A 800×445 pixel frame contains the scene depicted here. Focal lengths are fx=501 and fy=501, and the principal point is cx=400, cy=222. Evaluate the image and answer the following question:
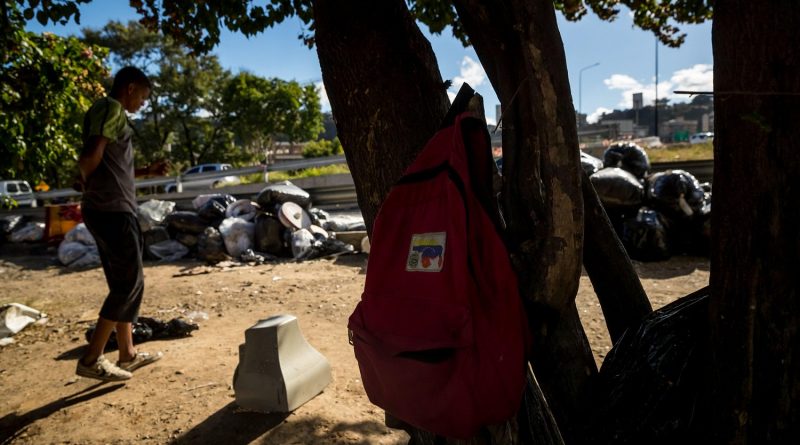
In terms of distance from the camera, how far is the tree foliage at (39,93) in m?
4.64

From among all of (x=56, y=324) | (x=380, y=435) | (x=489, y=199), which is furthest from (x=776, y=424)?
(x=56, y=324)

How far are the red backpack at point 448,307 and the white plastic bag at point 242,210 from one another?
24.9ft

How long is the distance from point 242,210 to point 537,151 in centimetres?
794

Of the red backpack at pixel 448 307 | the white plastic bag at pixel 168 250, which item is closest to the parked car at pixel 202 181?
the white plastic bag at pixel 168 250

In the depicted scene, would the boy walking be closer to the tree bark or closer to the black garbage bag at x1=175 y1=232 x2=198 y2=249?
the tree bark

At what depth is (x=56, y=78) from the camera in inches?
191

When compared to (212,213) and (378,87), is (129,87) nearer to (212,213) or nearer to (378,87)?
(378,87)

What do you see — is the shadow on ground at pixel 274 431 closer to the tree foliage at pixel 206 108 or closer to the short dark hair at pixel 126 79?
the short dark hair at pixel 126 79

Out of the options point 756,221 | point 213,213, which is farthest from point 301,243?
point 756,221

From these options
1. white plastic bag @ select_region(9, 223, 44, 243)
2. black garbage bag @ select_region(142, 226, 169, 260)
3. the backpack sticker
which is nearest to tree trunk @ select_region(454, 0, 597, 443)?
the backpack sticker

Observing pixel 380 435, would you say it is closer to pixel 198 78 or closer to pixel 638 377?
pixel 638 377

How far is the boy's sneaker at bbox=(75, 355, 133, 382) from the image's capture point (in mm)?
3061

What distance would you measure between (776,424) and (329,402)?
2145 mm

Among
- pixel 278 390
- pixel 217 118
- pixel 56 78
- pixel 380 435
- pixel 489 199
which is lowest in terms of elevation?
pixel 380 435
